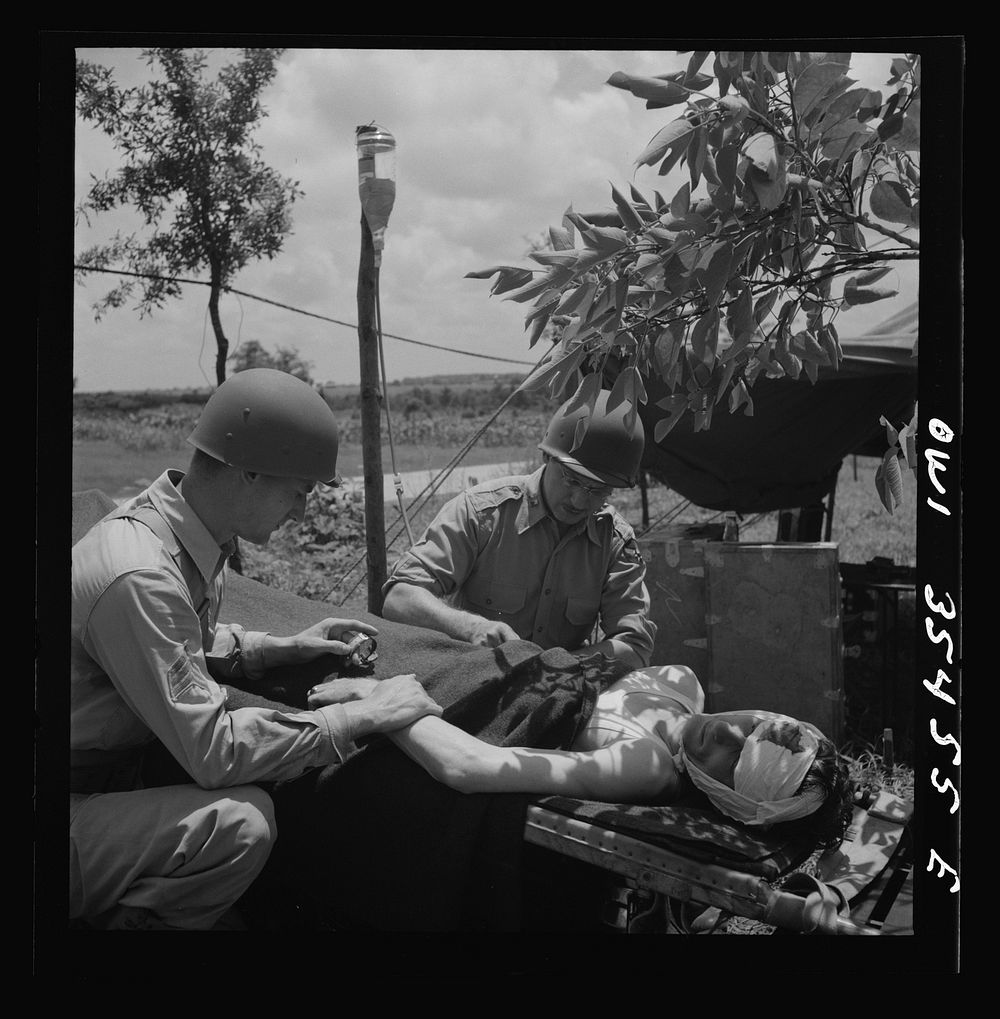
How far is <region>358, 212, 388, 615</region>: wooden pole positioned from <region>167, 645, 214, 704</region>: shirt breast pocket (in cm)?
298

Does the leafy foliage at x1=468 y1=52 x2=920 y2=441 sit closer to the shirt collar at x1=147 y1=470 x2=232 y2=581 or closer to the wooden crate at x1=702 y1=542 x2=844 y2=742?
the shirt collar at x1=147 y1=470 x2=232 y2=581

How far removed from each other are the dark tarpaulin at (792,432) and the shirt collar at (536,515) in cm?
192

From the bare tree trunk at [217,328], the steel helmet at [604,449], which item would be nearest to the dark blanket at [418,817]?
the steel helmet at [604,449]

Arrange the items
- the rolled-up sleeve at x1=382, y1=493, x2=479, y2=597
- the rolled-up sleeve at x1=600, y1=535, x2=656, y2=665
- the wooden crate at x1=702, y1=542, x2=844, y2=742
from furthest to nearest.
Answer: the wooden crate at x1=702, y1=542, x2=844, y2=742
the rolled-up sleeve at x1=600, y1=535, x2=656, y2=665
the rolled-up sleeve at x1=382, y1=493, x2=479, y2=597

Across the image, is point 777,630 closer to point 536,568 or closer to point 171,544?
point 536,568

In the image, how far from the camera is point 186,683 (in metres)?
2.31

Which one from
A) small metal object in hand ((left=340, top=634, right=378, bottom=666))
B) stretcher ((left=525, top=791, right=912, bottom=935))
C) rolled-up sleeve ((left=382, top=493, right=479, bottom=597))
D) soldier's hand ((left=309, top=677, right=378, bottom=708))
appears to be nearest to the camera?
stretcher ((left=525, top=791, right=912, bottom=935))

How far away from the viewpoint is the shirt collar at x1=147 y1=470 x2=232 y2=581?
252 cm

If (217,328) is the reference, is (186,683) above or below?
below

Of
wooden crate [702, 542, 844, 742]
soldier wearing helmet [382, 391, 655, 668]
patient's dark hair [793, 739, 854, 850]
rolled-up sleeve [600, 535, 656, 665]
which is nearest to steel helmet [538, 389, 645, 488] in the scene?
soldier wearing helmet [382, 391, 655, 668]

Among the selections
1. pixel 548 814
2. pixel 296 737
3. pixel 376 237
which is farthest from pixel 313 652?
pixel 376 237

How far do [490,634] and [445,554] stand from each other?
61 centimetres

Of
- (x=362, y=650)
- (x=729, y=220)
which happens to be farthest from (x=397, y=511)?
(x=729, y=220)

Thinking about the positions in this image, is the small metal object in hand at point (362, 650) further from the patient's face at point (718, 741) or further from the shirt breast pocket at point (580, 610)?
the shirt breast pocket at point (580, 610)
